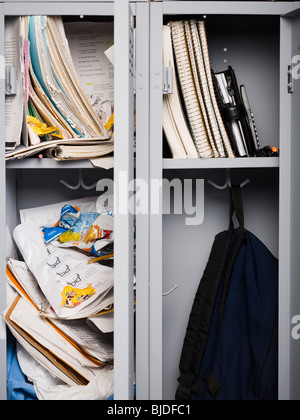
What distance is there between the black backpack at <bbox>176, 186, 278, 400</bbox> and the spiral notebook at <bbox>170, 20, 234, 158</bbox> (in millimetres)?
319

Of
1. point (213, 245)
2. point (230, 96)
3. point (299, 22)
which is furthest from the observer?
point (213, 245)

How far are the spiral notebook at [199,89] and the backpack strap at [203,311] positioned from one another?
28 centimetres

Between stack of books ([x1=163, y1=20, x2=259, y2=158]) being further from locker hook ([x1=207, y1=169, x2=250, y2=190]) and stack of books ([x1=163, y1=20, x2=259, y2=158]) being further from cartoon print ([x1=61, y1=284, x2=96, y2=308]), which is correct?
cartoon print ([x1=61, y1=284, x2=96, y2=308])

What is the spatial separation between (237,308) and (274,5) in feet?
3.04

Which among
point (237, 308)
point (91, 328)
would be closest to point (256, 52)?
point (237, 308)

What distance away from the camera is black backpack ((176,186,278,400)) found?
1.23 meters

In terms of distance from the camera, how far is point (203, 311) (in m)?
1.29

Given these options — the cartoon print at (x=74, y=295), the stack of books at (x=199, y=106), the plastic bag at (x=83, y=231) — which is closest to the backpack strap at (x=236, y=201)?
the stack of books at (x=199, y=106)

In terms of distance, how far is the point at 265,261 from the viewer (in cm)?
128

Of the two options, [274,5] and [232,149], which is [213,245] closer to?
[232,149]

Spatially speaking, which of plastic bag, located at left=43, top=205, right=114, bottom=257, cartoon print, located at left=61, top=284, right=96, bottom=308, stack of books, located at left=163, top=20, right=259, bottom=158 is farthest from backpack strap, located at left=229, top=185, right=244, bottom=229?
cartoon print, located at left=61, top=284, right=96, bottom=308

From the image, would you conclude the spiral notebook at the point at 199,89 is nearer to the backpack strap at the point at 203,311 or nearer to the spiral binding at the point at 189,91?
the spiral binding at the point at 189,91

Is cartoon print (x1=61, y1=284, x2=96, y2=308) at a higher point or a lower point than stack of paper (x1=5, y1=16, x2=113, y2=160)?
lower
